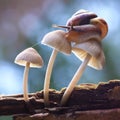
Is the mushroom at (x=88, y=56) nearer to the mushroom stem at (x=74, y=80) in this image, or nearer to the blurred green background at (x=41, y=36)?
the mushroom stem at (x=74, y=80)

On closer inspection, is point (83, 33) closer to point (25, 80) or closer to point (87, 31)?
point (87, 31)

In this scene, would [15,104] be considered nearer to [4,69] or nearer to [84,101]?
[84,101]

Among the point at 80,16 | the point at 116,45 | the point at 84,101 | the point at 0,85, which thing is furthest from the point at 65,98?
the point at 116,45

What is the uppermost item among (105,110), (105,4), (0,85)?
(105,4)

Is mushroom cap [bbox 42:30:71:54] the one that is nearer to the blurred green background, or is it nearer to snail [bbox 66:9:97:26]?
snail [bbox 66:9:97:26]

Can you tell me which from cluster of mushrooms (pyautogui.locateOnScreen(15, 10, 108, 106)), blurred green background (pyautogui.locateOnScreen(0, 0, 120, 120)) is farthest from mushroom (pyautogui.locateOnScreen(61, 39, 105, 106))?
blurred green background (pyautogui.locateOnScreen(0, 0, 120, 120))

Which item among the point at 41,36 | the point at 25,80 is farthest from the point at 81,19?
the point at 41,36
